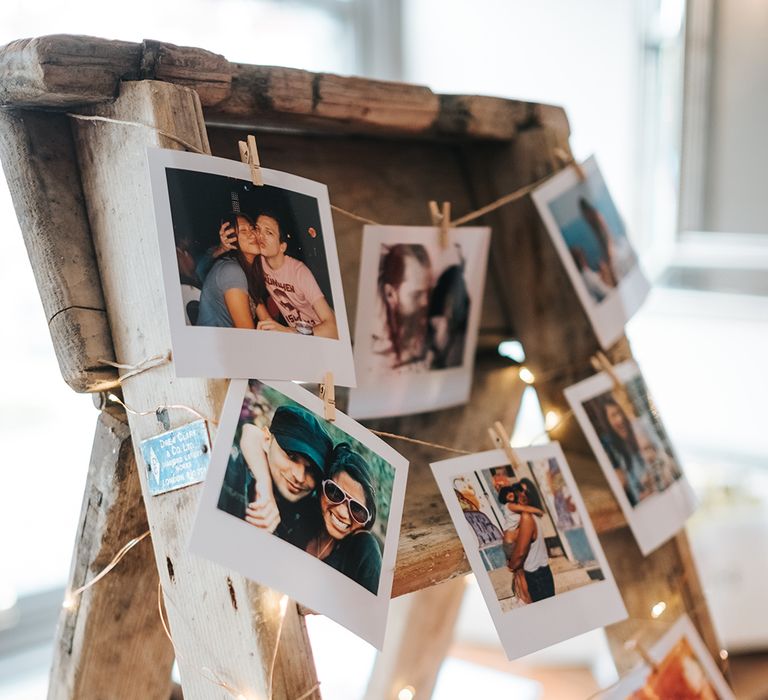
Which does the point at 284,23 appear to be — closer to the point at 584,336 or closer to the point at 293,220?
the point at 584,336

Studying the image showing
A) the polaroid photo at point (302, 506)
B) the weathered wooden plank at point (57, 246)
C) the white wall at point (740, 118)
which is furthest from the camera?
the white wall at point (740, 118)

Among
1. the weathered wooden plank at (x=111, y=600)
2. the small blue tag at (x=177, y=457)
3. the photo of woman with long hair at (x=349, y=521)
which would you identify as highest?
the small blue tag at (x=177, y=457)

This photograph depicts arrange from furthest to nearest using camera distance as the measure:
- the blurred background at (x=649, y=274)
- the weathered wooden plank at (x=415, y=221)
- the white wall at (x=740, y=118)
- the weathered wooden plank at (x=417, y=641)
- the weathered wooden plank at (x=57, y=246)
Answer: the white wall at (x=740, y=118) → the blurred background at (x=649, y=274) → the weathered wooden plank at (x=417, y=641) → the weathered wooden plank at (x=415, y=221) → the weathered wooden plank at (x=57, y=246)

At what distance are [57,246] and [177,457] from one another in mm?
174

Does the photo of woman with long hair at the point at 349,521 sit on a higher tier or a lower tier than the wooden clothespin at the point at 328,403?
lower

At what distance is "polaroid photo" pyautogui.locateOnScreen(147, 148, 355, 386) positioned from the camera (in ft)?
1.57

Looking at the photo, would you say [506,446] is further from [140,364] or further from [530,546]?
[140,364]

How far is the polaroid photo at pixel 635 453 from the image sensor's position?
75 cm

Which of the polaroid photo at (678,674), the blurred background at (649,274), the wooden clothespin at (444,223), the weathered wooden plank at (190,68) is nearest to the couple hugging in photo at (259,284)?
the weathered wooden plank at (190,68)

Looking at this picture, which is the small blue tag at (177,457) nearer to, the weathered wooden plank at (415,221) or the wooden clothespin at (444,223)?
the weathered wooden plank at (415,221)

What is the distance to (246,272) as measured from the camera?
1.68 feet

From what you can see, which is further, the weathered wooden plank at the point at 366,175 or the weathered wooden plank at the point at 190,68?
the weathered wooden plank at the point at 366,175

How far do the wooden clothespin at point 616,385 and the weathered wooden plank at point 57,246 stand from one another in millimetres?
452

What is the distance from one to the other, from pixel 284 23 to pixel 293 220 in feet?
4.06
